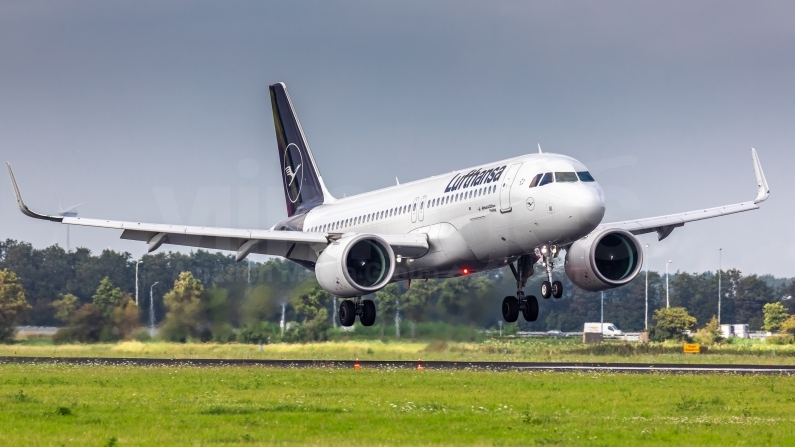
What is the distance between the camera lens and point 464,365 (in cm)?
4559

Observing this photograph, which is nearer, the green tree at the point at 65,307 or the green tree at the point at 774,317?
the green tree at the point at 65,307

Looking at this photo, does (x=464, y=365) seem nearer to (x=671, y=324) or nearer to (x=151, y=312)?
(x=151, y=312)

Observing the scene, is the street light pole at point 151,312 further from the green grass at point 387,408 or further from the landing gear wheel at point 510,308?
the landing gear wheel at point 510,308

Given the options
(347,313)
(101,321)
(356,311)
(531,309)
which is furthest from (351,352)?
(101,321)

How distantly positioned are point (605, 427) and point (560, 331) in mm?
56150

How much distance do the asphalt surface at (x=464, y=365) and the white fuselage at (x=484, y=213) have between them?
3.67 meters

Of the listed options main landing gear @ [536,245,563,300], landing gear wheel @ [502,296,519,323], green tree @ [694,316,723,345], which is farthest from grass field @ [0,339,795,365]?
green tree @ [694,316,723,345]

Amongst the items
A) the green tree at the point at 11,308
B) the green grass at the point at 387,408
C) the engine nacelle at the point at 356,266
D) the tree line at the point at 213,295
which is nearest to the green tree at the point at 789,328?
the tree line at the point at 213,295

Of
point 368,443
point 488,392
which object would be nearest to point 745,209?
point 488,392

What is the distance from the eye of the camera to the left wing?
4512cm

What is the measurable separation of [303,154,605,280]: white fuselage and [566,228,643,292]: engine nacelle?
8.21 ft

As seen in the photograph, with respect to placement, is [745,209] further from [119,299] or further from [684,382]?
[119,299]

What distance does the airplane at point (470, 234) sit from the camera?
3750 cm

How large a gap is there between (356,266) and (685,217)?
13.1 meters
